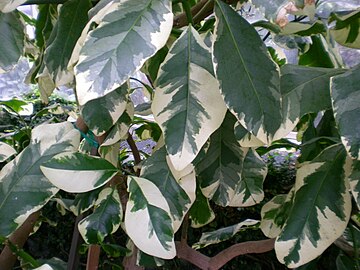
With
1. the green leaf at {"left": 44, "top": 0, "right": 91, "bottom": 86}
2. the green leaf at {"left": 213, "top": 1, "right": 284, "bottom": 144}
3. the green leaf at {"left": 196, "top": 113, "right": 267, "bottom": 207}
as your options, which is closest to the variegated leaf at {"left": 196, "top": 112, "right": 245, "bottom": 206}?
the green leaf at {"left": 196, "top": 113, "right": 267, "bottom": 207}

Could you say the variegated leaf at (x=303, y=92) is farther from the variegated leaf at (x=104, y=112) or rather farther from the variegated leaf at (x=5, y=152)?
the variegated leaf at (x=5, y=152)

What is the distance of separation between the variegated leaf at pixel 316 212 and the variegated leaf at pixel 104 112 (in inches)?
9.0

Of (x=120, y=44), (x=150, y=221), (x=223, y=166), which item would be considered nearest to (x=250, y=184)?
(x=223, y=166)

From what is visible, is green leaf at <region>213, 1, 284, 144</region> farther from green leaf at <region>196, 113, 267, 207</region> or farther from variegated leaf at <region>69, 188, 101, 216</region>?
variegated leaf at <region>69, 188, 101, 216</region>

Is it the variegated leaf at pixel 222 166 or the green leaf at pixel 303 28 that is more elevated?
the green leaf at pixel 303 28

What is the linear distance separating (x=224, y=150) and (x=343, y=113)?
16 cm

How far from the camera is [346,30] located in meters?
0.53

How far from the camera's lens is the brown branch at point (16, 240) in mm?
640

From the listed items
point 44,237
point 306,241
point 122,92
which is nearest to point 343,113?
point 306,241

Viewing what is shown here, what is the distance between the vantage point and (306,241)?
1.54 ft

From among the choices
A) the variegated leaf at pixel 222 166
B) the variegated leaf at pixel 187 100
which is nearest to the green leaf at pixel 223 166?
the variegated leaf at pixel 222 166

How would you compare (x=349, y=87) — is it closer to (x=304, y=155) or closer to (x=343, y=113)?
(x=343, y=113)

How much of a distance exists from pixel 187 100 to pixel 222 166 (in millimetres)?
125

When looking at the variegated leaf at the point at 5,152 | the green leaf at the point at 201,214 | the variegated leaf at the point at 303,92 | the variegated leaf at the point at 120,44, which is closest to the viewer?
the variegated leaf at the point at 120,44
